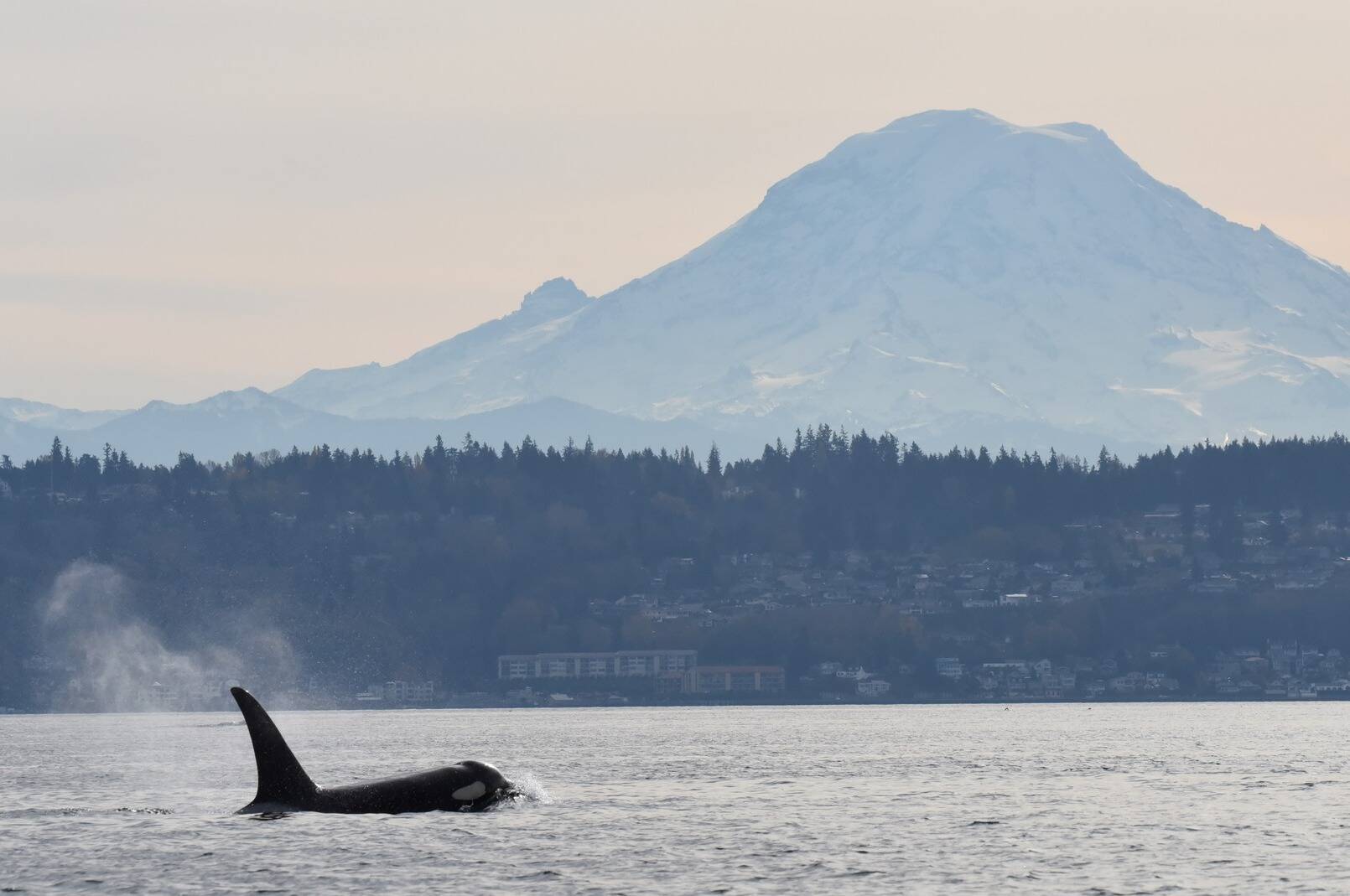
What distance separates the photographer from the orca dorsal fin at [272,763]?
297 feet

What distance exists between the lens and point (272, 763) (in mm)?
93688

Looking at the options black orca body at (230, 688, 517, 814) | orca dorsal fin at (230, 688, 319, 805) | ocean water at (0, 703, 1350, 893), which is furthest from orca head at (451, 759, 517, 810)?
orca dorsal fin at (230, 688, 319, 805)

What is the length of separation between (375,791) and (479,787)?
4.27m

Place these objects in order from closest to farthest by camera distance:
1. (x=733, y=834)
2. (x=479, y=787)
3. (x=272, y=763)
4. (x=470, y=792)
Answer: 1. (x=272, y=763)
2. (x=470, y=792)
3. (x=479, y=787)
4. (x=733, y=834)

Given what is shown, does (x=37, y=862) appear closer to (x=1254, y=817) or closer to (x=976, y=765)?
(x=1254, y=817)

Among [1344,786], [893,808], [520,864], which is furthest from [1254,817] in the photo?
[520,864]

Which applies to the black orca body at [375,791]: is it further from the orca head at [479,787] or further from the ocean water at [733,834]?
the ocean water at [733,834]

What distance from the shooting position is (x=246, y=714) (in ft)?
299

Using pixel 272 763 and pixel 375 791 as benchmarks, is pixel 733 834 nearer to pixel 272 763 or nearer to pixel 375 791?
pixel 375 791

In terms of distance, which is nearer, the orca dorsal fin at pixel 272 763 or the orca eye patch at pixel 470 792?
the orca dorsal fin at pixel 272 763

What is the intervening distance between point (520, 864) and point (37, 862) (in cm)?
1726

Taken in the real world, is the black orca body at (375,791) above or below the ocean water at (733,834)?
above

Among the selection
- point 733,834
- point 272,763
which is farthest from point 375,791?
point 733,834

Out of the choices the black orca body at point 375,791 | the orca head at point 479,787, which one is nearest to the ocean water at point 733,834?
the black orca body at point 375,791
